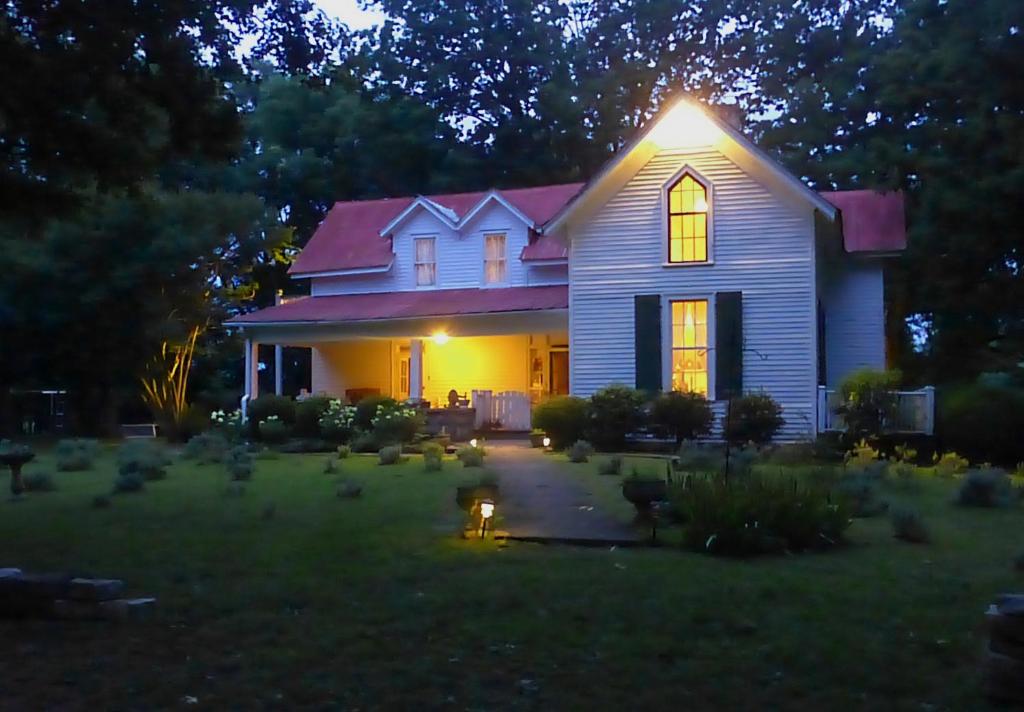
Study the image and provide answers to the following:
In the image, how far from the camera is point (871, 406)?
20.9 m

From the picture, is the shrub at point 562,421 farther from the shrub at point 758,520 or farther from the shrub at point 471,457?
the shrub at point 758,520

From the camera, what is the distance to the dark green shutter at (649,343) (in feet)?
75.9

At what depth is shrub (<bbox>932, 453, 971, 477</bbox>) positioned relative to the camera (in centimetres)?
1722

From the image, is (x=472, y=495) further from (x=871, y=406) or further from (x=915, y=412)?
(x=915, y=412)

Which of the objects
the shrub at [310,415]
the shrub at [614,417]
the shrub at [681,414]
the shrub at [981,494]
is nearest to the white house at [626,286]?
the shrub at [681,414]

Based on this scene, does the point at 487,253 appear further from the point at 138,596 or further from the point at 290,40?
the point at 138,596

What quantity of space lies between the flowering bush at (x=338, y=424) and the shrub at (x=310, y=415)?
1.37ft

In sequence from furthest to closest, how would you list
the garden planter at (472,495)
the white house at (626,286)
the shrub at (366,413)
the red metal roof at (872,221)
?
the red metal roof at (872,221) < the shrub at (366,413) < the white house at (626,286) < the garden planter at (472,495)

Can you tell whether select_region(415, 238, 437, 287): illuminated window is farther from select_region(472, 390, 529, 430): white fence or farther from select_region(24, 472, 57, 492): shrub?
select_region(24, 472, 57, 492): shrub

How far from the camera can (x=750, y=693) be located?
596 centimetres

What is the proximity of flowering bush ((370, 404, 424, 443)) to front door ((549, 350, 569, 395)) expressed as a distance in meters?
5.62

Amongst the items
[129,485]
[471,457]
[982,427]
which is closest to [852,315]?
[982,427]

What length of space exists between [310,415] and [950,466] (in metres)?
12.6

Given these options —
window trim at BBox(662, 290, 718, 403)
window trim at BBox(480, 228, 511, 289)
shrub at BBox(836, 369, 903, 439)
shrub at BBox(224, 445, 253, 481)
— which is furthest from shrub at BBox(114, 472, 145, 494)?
window trim at BBox(480, 228, 511, 289)
